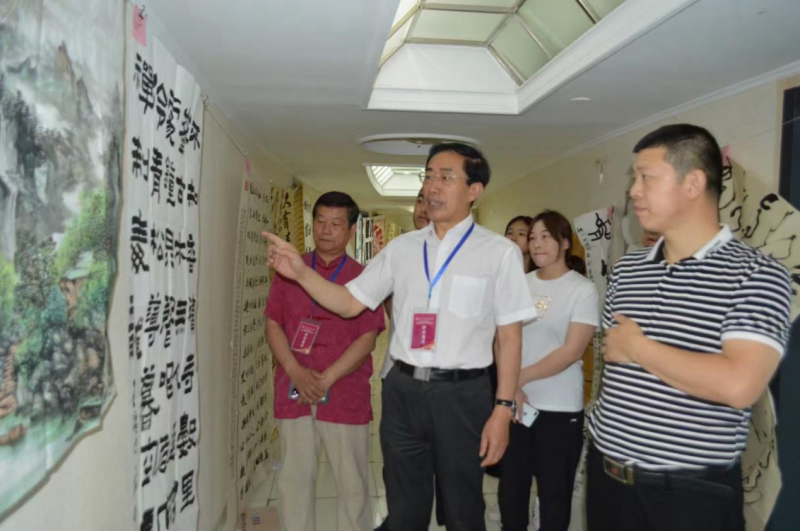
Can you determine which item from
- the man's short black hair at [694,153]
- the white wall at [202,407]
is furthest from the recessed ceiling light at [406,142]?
the man's short black hair at [694,153]

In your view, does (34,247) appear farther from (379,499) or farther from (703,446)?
(379,499)

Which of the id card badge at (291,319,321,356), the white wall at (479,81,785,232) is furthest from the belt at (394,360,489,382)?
the white wall at (479,81,785,232)

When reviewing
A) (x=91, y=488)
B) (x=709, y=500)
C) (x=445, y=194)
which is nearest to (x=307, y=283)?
(x=445, y=194)

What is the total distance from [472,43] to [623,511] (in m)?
2.97

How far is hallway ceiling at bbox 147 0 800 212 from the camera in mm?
1928

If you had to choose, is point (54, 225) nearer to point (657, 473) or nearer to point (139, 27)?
point (139, 27)

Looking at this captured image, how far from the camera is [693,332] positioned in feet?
4.21

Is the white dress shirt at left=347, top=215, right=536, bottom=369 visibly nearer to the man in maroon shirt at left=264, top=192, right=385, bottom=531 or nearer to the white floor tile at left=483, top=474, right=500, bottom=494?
the man in maroon shirt at left=264, top=192, right=385, bottom=531

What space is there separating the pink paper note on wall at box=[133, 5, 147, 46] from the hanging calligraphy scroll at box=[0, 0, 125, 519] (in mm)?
166

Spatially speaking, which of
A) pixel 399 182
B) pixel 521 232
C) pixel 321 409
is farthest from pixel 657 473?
pixel 399 182

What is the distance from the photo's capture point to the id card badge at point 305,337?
241 cm

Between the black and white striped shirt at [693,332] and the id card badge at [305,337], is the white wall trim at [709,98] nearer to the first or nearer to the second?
the black and white striped shirt at [693,332]

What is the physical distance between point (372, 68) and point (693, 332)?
1.78 metres

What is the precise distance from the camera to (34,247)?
104 centimetres
